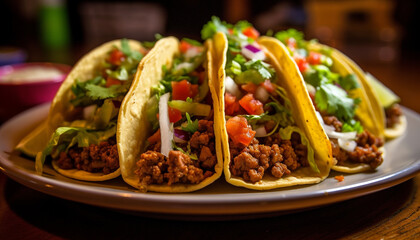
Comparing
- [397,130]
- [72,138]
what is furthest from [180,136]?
[397,130]

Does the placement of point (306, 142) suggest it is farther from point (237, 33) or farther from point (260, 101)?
point (237, 33)

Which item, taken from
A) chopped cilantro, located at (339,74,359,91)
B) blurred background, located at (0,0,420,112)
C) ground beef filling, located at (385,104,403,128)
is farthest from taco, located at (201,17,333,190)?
blurred background, located at (0,0,420,112)

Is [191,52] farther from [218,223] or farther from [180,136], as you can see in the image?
[218,223]

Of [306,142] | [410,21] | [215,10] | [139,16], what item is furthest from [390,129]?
[215,10]

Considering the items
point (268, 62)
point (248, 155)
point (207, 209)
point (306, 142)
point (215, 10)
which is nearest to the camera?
point (207, 209)

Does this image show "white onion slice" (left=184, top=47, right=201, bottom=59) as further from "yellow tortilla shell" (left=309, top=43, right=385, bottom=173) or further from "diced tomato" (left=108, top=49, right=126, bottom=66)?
"yellow tortilla shell" (left=309, top=43, right=385, bottom=173)

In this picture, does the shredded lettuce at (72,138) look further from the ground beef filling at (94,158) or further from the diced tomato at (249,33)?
the diced tomato at (249,33)
